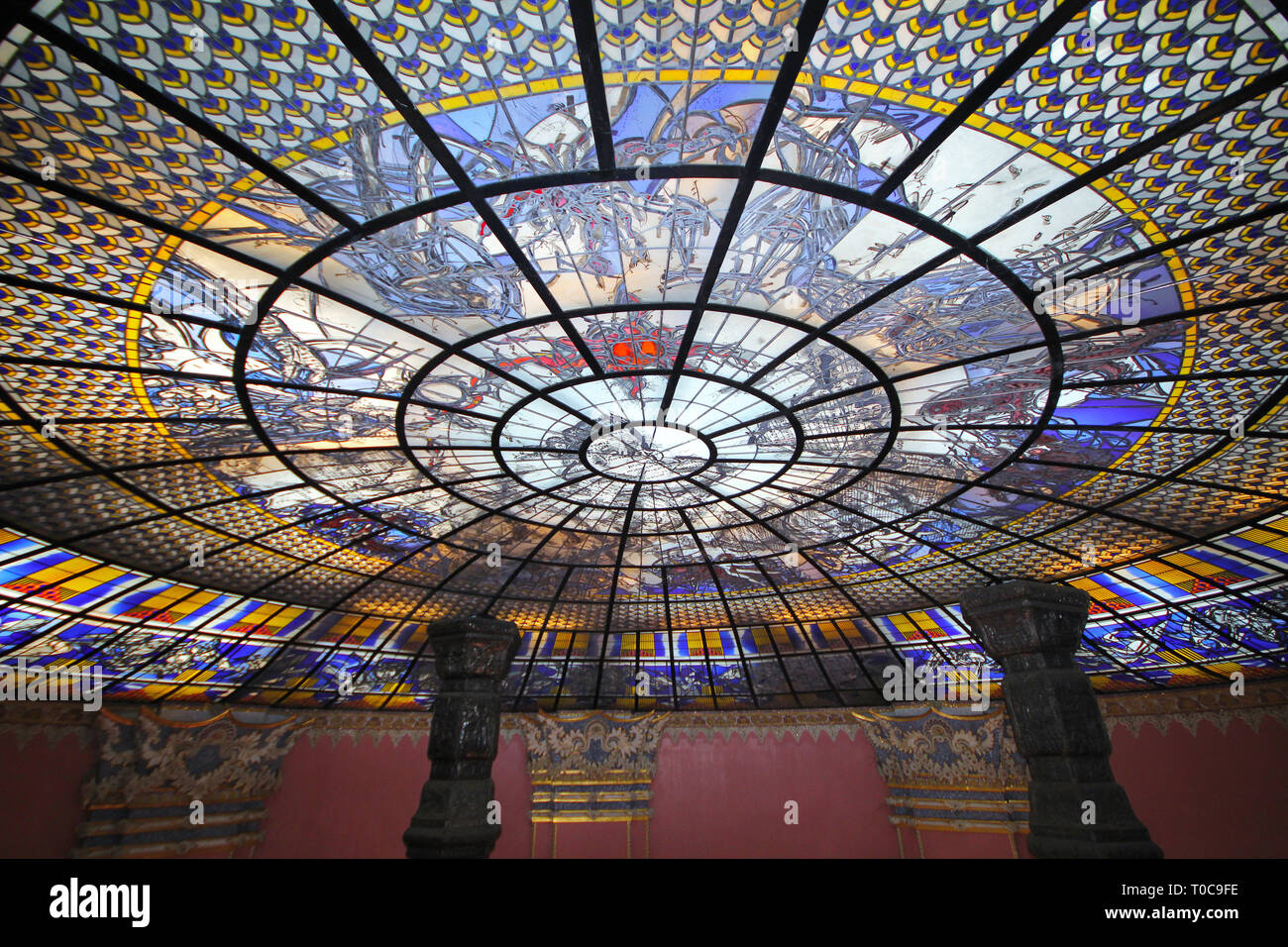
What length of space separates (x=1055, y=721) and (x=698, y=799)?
13.3 m

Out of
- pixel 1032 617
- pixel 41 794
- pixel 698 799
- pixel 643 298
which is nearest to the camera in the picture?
pixel 1032 617

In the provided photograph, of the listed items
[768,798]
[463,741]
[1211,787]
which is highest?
[463,741]

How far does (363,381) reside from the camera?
6.40 m

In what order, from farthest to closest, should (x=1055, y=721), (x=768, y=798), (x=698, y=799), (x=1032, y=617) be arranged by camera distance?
(x=698, y=799), (x=768, y=798), (x=1032, y=617), (x=1055, y=721)

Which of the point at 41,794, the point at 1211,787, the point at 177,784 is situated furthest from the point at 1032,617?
the point at 177,784

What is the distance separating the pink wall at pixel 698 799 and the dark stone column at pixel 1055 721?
387 inches

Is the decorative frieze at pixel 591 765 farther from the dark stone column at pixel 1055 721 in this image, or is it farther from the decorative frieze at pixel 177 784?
the dark stone column at pixel 1055 721

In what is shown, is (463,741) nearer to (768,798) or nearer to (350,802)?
(350,802)

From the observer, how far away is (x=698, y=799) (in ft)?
53.5

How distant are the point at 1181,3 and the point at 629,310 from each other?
150 inches
